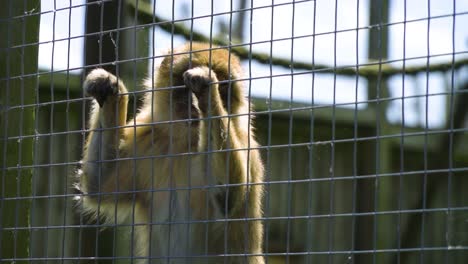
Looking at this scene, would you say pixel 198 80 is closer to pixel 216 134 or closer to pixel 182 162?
pixel 216 134

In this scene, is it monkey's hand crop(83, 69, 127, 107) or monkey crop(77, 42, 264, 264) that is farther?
monkey's hand crop(83, 69, 127, 107)

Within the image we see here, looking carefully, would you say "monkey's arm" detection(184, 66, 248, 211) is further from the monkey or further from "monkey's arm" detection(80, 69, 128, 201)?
"monkey's arm" detection(80, 69, 128, 201)

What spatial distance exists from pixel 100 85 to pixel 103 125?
315 mm

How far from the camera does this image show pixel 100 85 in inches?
170

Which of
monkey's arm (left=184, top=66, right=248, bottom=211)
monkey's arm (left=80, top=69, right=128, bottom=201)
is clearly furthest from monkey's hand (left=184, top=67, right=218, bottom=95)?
monkey's arm (left=80, top=69, right=128, bottom=201)

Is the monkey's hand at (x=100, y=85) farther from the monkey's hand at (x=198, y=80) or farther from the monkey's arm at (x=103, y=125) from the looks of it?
the monkey's hand at (x=198, y=80)

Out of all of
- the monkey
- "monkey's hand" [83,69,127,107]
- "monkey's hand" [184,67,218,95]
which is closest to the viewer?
"monkey's hand" [184,67,218,95]

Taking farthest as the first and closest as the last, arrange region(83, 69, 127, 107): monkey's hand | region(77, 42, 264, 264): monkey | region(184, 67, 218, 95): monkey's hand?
region(83, 69, 127, 107): monkey's hand, region(77, 42, 264, 264): monkey, region(184, 67, 218, 95): monkey's hand

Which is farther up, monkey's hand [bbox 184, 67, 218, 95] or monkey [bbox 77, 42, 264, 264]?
monkey's hand [bbox 184, 67, 218, 95]

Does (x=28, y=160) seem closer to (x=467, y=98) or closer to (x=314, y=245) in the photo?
(x=467, y=98)

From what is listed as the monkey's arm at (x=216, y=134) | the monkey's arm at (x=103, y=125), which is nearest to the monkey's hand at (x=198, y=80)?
the monkey's arm at (x=216, y=134)

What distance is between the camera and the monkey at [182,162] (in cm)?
A: 407

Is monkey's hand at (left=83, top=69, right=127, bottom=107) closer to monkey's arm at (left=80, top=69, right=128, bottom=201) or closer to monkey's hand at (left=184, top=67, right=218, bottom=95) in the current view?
monkey's arm at (left=80, top=69, right=128, bottom=201)

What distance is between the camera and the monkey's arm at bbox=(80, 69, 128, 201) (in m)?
4.33
